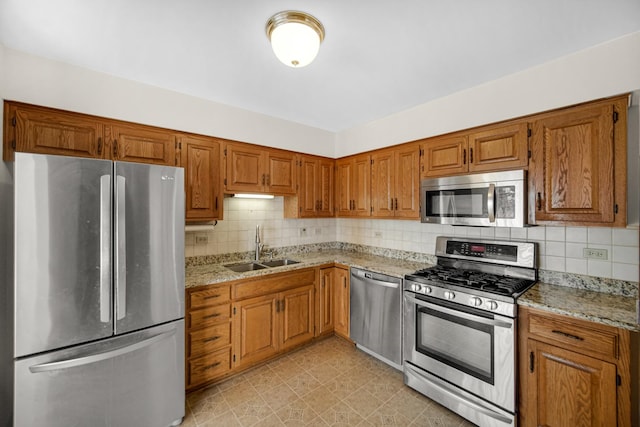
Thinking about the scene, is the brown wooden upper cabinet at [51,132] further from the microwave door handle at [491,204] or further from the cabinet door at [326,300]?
the microwave door handle at [491,204]

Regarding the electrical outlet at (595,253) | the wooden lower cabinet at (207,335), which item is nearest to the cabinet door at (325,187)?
the wooden lower cabinet at (207,335)

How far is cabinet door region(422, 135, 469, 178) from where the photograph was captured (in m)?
2.38

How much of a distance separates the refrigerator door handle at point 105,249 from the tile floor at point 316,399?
106 centimetres

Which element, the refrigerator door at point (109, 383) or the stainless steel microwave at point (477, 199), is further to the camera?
the stainless steel microwave at point (477, 199)

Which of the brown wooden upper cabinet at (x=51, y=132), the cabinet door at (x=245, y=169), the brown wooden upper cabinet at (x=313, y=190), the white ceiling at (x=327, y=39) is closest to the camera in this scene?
the white ceiling at (x=327, y=39)

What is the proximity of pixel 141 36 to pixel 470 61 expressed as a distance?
85.0 inches

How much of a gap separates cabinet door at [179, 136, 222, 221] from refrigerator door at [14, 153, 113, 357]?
→ 0.80 meters

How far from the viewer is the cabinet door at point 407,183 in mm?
2713

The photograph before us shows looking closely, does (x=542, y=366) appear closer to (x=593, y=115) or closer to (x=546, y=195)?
(x=546, y=195)

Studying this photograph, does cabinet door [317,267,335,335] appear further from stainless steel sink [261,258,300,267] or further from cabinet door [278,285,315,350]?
stainless steel sink [261,258,300,267]

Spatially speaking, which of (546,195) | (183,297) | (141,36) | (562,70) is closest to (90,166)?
(141,36)

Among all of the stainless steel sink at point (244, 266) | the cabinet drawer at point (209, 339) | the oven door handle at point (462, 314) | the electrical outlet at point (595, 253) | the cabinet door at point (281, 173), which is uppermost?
the cabinet door at point (281, 173)

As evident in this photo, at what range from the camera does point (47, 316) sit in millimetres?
1492

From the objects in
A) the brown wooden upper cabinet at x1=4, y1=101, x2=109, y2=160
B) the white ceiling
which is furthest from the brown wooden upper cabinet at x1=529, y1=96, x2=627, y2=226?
the brown wooden upper cabinet at x1=4, y1=101, x2=109, y2=160
